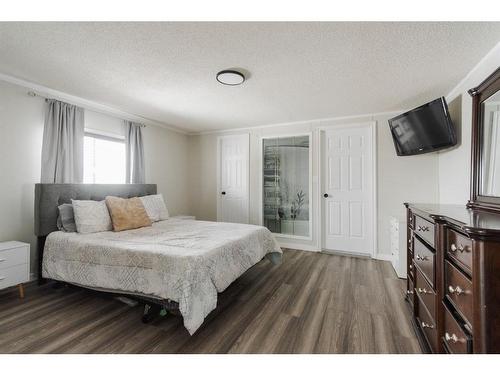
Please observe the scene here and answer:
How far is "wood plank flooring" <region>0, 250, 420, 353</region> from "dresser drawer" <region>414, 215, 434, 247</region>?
0.77 metres

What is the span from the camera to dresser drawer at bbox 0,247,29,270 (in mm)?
2186

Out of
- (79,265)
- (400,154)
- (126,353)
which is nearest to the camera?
(126,353)

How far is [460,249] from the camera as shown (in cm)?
111

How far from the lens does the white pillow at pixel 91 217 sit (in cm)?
258

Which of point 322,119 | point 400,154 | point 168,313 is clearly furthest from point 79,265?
point 400,154

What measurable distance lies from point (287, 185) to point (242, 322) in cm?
285

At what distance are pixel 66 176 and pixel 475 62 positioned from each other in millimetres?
4568

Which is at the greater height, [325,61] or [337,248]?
[325,61]

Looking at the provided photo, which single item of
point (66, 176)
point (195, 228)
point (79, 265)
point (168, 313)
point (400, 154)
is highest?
point (400, 154)

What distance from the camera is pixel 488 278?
0.93 m

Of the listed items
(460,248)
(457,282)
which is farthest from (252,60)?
(457,282)

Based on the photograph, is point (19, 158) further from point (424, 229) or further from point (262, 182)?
point (424, 229)

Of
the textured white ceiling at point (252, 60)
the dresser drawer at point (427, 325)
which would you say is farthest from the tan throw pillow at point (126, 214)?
the dresser drawer at point (427, 325)

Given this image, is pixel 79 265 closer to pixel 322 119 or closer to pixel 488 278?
pixel 488 278
